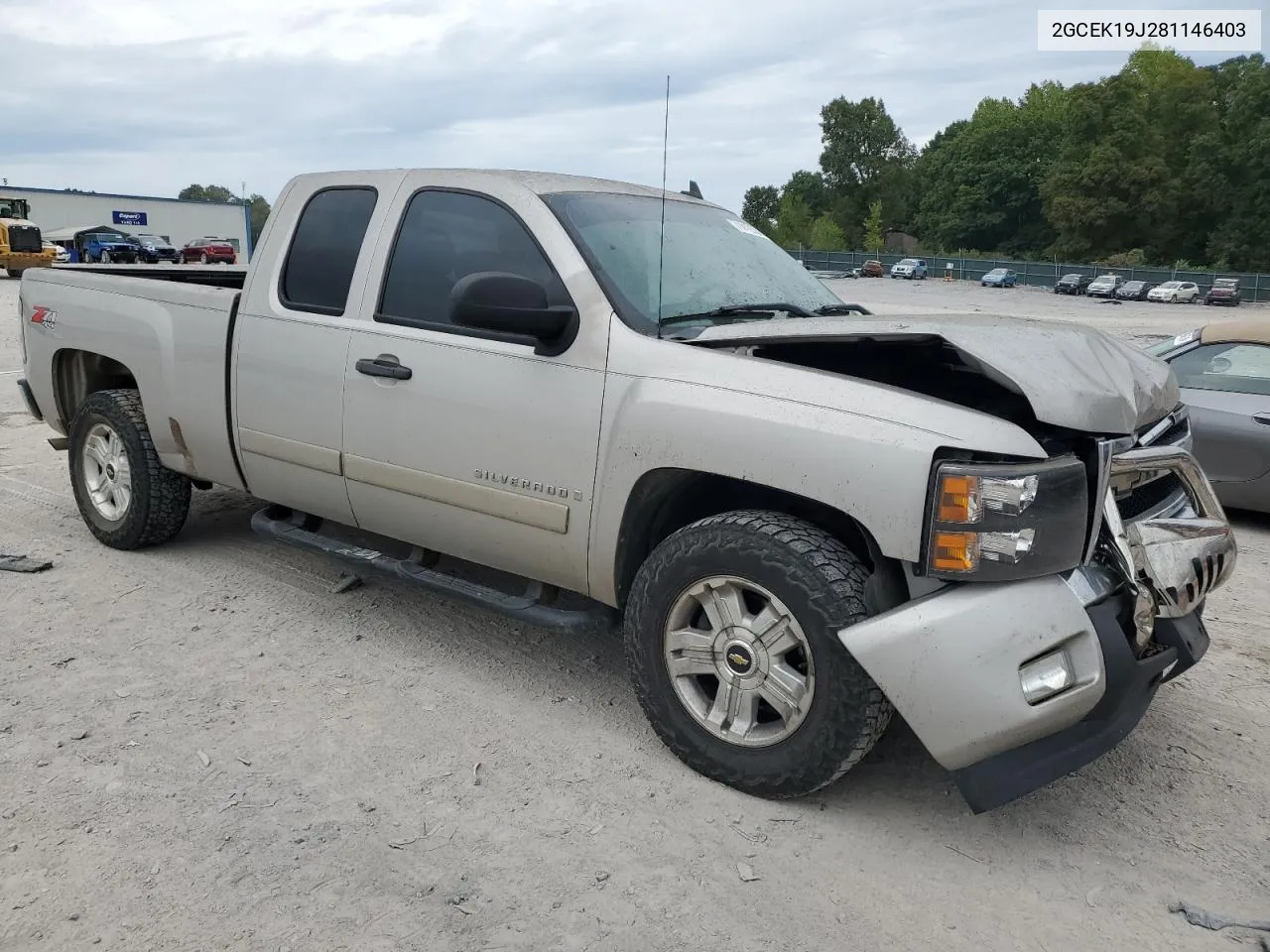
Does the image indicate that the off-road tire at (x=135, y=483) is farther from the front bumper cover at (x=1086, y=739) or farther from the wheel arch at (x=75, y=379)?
the front bumper cover at (x=1086, y=739)

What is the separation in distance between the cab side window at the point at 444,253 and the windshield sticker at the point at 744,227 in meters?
1.17

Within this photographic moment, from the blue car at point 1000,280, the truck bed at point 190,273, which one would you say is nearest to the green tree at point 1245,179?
the blue car at point 1000,280

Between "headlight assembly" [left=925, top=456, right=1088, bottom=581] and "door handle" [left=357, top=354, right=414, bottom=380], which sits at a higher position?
"door handle" [left=357, top=354, right=414, bottom=380]

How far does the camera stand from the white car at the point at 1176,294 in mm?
52938

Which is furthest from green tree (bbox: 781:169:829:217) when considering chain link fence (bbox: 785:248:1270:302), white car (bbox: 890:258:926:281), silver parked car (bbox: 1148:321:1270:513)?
silver parked car (bbox: 1148:321:1270:513)

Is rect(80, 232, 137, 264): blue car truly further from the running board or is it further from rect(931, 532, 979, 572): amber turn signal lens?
rect(931, 532, 979, 572): amber turn signal lens

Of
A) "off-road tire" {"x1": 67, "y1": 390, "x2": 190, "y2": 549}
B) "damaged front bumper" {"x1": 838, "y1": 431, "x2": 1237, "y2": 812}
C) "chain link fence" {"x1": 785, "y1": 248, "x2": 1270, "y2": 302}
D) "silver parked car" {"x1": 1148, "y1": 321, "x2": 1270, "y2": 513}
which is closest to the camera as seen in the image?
"damaged front bumper" {"x1": 838, "y1": 431, "x2": 1237, "y2": 812}

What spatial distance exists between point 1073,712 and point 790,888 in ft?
2.95

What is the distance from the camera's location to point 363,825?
10.2ft

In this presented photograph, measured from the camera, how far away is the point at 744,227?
4.71 m

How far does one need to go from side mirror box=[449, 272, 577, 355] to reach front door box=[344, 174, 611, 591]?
0.19 metres

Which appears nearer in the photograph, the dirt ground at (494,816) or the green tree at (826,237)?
the dirt ground at (494,816)

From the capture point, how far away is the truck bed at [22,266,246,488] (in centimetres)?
477

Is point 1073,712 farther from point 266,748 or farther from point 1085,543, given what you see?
point 266,748
